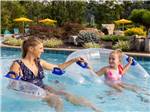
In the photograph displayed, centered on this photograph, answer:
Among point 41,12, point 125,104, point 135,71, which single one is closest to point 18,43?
point 135,71

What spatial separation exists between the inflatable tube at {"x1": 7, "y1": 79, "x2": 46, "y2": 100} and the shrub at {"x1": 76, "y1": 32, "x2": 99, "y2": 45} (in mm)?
12609

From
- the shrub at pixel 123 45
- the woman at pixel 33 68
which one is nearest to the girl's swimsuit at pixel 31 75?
the woman at pixel 33 68

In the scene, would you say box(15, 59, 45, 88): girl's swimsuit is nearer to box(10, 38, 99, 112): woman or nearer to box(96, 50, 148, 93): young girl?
box(10, 38, 99, 112): woman

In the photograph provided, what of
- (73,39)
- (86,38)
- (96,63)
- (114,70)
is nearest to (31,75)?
(114,70)

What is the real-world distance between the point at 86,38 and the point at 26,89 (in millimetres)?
12819

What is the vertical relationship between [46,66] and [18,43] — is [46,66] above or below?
above

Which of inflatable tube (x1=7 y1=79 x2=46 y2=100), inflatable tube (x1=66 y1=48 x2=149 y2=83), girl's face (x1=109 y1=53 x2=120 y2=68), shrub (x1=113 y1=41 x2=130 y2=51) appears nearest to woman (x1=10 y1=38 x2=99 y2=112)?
inflatable tube (x1=7 y1=79 x2=46 y2=100)

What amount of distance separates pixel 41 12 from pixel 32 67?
30.0m

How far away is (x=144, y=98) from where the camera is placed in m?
5.63

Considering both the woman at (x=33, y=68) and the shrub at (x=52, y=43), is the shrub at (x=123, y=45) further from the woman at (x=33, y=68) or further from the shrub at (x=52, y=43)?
the woman at (x=33, y=68)

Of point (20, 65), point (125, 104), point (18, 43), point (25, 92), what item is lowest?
point (18, 43)

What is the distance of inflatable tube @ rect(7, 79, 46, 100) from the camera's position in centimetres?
465

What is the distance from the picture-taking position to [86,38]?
17.4m

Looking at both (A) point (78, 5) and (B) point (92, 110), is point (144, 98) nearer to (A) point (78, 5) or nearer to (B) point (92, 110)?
(B) point (92, 110)
